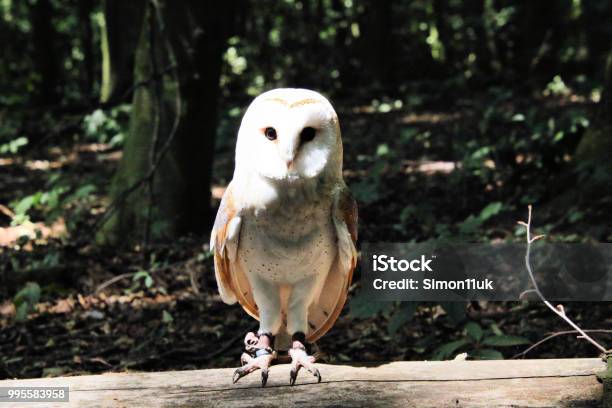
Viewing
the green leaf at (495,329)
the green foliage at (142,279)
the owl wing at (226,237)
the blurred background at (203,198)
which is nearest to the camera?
the owl wing at (226,237)

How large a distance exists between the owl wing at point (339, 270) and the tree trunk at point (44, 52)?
43.3 feet

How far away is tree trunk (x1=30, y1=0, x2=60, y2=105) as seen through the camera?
14.6m

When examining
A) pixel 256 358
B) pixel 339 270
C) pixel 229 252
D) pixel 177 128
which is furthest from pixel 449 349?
pixel 177 128

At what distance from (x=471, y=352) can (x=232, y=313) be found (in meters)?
1.85

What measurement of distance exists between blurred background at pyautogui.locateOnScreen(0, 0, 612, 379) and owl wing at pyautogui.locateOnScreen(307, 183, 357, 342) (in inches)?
33.2

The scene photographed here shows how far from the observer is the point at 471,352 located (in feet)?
11.9

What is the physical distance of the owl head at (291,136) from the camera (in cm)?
240

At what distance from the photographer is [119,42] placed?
39.3 feet

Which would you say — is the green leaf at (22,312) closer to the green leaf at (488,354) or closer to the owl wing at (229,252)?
the owl wing at (229,252)

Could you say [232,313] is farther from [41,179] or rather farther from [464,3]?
[464,3]

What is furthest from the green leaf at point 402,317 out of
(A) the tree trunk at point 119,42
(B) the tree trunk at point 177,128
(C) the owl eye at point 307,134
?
(A) the tree trunk at point 119,42

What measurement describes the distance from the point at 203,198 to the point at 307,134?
391 centimetres

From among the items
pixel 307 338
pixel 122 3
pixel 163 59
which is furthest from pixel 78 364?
pixel 122 3

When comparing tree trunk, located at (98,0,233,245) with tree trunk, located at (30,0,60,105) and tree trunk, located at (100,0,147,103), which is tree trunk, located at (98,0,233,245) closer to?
tree trunk, located at (100,0,147,103)
